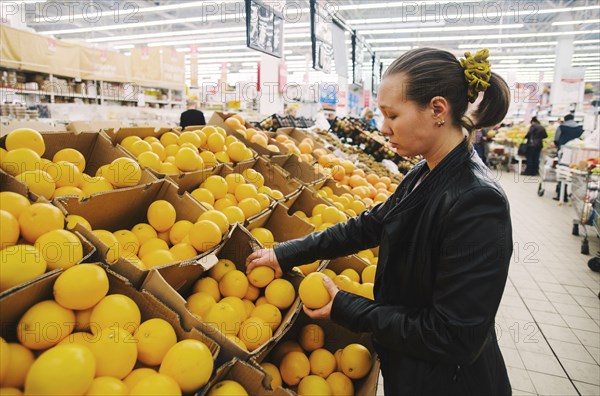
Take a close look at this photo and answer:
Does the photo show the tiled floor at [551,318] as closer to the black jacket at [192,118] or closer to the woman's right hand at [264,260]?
the woman's right hand at [264,260]

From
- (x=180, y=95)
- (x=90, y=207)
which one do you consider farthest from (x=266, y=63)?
(x=90, y=207)

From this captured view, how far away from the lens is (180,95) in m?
12.5

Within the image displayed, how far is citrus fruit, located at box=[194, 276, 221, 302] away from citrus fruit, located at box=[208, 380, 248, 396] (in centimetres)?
45

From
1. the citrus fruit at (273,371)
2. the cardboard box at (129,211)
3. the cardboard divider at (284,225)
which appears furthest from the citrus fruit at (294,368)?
the cardboard divider at (284,225)

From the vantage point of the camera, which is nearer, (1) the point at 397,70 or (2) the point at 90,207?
(1) the point at 397,70

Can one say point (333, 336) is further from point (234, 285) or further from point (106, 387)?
point (106, 387)

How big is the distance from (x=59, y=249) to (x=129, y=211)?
1.93 feet

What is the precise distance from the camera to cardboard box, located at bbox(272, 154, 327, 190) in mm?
3064

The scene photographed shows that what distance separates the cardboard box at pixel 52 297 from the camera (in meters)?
0.99

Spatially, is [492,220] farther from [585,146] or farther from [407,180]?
[585,146]

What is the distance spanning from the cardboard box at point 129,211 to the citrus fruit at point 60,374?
0.34 m

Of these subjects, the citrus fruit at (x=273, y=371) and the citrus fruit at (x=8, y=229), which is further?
the citrus fruit at (x=273, y=371)

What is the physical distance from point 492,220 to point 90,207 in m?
1.41

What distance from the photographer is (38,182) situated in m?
1.45
